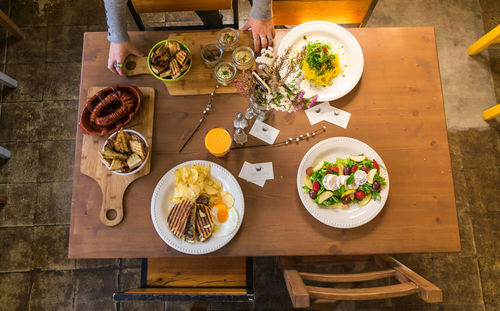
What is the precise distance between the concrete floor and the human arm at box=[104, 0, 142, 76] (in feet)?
4.50

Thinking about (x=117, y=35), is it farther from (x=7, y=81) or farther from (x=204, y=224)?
(x=7, y=81)

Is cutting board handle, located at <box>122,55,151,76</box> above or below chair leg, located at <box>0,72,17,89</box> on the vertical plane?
above

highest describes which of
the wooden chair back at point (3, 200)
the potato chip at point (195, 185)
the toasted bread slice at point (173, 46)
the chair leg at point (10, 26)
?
the toasted bread slice at point (173, 46)

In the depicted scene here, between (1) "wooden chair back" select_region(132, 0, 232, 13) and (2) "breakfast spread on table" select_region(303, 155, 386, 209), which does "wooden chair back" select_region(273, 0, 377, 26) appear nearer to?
(1) "wooden chair back" select_region(132, 0, 232, 13)

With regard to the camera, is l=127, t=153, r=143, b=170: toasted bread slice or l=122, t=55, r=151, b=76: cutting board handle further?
l=122, t=55, r=151, b=76: cutting board handle

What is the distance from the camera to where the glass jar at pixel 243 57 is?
64.4 inches

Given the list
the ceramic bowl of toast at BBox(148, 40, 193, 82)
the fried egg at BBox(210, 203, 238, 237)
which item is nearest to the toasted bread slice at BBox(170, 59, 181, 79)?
the ceramic bowl of toast at BBox(148, 40, 193, 82)

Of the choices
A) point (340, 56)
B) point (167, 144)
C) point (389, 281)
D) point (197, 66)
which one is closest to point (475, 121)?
point (389, 281)

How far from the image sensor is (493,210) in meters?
2.57

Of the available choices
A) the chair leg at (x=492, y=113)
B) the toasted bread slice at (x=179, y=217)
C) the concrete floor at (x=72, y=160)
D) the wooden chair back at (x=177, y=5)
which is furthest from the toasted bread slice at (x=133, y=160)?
the chair leg at (x=492, y=113)

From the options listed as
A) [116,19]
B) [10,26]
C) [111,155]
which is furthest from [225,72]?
[10,26]

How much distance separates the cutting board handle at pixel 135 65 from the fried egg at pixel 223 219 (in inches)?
33.2

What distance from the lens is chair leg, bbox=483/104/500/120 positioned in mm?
2555

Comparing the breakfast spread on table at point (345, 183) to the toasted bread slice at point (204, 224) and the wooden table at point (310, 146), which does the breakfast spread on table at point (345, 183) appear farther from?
the toasted bread slice at point (204, 224)
